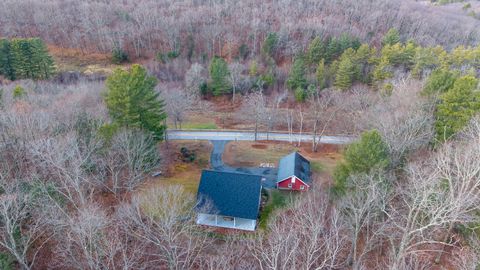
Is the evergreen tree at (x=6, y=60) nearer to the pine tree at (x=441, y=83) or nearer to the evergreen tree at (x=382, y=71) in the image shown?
the evergreen tree at (x=382, y=71)

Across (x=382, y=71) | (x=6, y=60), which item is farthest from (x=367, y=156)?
(x=6, y=60)

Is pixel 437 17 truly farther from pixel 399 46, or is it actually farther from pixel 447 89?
pixel 447 89

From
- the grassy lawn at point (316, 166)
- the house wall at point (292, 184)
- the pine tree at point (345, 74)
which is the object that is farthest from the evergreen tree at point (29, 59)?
the pine tree at point (345, 74)

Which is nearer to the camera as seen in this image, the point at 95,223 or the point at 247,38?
the point at 95,223

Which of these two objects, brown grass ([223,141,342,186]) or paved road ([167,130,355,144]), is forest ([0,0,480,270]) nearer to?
brown grass ([223,141,342,186])

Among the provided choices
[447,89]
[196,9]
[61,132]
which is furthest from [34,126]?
[196,9]

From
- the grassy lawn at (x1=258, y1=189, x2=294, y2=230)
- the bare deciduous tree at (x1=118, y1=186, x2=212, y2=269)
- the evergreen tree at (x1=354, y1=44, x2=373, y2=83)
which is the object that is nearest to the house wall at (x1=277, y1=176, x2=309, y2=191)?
the grassy lawn at (x1=258, y1=189, x2=294, y2=230)
